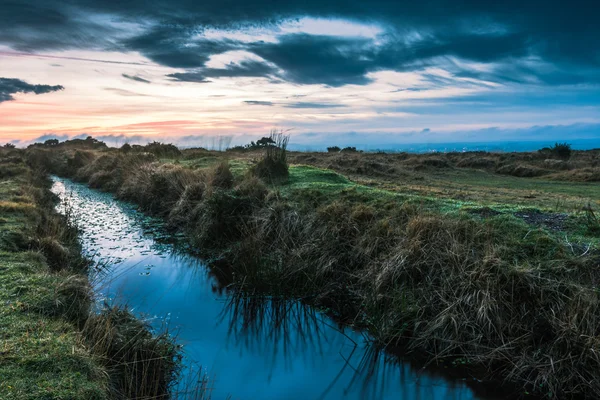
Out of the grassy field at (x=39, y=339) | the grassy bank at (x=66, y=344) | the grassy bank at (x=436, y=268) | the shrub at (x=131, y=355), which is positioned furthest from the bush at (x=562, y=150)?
the grassy field at (x=39, y=339)

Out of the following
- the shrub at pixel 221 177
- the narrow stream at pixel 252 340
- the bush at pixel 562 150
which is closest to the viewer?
the narrow stream at pixel 252 340

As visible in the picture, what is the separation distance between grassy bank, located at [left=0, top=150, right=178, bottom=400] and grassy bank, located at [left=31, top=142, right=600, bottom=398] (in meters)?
2.53

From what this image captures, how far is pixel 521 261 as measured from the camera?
226 inches

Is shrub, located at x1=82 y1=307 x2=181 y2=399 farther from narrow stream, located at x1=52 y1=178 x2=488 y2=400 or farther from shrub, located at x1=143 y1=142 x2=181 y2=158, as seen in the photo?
shrub, located at x1=143 y1=142 x2=181 y2=158

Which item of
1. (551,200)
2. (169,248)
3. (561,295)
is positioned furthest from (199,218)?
(551,200)

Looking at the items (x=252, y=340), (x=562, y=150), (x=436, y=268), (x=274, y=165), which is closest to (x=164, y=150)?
(x=274, y=165)

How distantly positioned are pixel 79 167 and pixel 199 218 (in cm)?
1774

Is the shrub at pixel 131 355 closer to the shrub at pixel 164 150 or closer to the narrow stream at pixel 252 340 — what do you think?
the narrow stream at pixel 252 340

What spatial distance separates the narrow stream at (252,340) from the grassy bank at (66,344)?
641mm

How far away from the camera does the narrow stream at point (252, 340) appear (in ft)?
15.3

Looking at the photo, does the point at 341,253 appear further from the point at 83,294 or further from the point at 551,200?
the point at 551,200

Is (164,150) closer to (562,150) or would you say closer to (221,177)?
(221,177)

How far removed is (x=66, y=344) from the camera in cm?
386

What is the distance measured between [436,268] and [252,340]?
2866 millimetres
